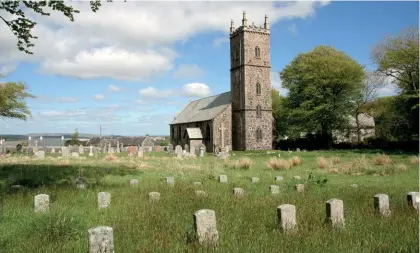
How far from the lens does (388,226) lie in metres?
6.14

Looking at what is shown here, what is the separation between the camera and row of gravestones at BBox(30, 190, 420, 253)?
4.84m

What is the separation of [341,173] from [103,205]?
37.7ft

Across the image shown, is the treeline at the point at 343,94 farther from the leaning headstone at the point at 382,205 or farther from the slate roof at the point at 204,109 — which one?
the leaning headstone at the point at 382,205

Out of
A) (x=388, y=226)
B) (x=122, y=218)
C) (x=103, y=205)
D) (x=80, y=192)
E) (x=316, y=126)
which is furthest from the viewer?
(x=316, y=126)

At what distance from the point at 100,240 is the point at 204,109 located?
45.7m

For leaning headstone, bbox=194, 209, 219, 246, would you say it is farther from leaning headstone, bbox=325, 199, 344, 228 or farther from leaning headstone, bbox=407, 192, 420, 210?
leaning headstone, bbox=407, 192, 420, 210

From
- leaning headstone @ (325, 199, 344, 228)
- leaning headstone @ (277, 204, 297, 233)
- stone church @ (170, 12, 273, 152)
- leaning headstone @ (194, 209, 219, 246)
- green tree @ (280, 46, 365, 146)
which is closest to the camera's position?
leaning headstone @ (194, 209, 219, 246)

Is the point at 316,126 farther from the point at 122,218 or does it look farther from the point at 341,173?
the point at 122,218

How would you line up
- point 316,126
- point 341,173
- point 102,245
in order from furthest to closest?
1. point 316,126
2. point 341,173
3. point 102,245

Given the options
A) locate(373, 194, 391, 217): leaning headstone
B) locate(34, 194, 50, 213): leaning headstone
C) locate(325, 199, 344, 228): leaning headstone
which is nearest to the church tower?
locate(373, 194, 391, 217): leaning headstone

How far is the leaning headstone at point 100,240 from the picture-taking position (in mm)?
4805

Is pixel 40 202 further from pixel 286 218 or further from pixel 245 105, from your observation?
pixel 245 105

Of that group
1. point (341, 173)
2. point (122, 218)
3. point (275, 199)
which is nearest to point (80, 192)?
point (122, 218)

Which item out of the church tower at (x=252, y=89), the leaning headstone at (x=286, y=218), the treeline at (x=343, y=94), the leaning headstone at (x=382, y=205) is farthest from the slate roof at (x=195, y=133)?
the leaning headstone at (x=286, y=218)
